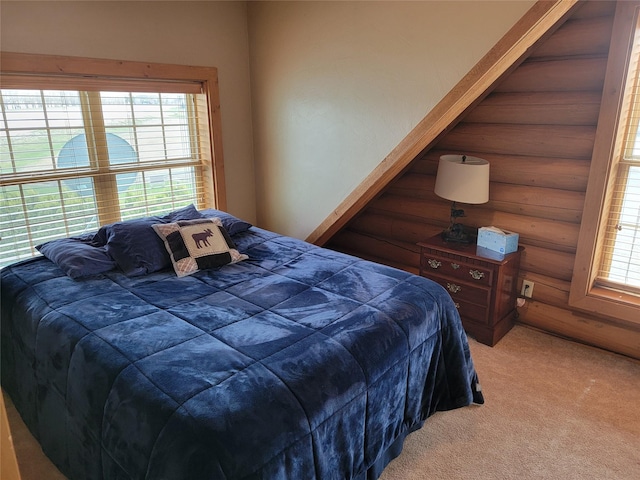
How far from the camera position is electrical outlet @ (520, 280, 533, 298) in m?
3.06

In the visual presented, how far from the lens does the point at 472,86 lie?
2.30 m

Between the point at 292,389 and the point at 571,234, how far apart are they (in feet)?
7.27

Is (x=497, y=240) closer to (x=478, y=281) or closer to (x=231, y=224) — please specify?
(x=478, y=281)

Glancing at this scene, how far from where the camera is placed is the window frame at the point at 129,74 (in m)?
2.56

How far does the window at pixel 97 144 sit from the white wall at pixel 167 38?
0.09 metres

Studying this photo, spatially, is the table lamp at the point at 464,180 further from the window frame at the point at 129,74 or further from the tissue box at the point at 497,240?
the window frame at the point at 129,74

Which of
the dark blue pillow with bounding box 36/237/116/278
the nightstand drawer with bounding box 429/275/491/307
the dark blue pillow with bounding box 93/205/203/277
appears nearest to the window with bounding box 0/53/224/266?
the dark blue pillow with bounding box 36/237/116/278

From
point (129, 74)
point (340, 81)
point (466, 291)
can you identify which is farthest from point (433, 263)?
point (129, 74)

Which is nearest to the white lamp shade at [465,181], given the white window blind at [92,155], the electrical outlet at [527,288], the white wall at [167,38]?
the electrical outlet at [527,288]

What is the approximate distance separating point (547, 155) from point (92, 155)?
119 inches

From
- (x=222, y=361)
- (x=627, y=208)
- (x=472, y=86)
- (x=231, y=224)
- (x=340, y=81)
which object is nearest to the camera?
(x=222, y=361)

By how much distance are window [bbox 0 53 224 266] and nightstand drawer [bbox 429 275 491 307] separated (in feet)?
6.40

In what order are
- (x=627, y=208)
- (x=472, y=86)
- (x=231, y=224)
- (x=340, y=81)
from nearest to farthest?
1. (x=472, y=86)
2. (x=627, y=208)
3. (x=340, y=81)
4. (x=231, y=224)

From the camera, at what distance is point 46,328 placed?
1931mm
